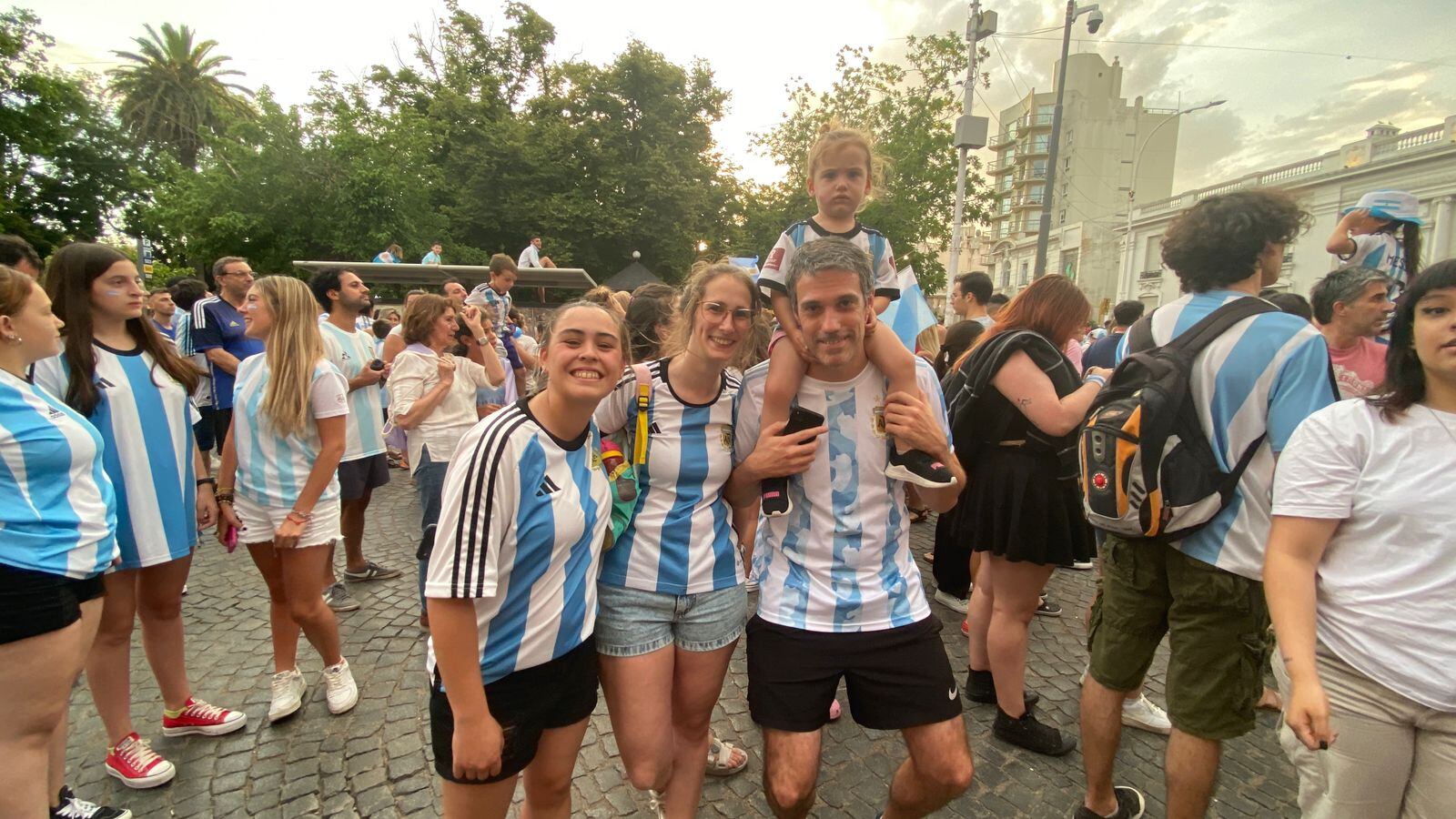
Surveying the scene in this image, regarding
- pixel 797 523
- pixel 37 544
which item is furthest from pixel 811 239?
pixel 37 544

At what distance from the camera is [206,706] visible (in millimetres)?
2943

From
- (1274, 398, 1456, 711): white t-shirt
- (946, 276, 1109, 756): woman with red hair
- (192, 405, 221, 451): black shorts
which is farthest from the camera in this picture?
(192, 405, 221, 451): black shorts

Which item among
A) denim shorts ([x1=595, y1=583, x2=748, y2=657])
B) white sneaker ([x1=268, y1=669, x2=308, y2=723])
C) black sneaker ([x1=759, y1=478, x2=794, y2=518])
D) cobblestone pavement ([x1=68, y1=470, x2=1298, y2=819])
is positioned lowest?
cobblestone pavement ([x1=68, y1=470, x2=1298, y2=819])

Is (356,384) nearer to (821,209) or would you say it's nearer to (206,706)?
(206,706)

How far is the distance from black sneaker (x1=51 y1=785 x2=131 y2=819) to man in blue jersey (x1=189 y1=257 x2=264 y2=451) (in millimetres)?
3806

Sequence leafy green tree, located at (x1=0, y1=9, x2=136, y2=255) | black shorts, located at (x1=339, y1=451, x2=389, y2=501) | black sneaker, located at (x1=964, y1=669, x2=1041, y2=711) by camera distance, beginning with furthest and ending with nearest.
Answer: leafy green tree, located at (x1=0, y1=9, x2=136, y2=255) < black shorts, located at (x1=339, y1=451, x2=389, y2=501) < black sneaker, located at (x1=964, y1=669, x2=1041, y2=711)

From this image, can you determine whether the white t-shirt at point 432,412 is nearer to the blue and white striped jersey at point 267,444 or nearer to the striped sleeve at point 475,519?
the blue and white striped jersey at point 267,444

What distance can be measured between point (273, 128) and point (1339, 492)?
966 inches

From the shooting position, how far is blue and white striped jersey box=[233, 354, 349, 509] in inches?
114

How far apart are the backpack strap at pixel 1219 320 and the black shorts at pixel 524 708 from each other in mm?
2293

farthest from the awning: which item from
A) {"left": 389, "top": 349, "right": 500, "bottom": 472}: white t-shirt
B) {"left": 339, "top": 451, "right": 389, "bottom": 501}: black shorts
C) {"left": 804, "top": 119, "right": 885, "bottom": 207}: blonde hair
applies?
{"left": 804, "top": 119, "right": 885, "bottom": 207}: blonde hair

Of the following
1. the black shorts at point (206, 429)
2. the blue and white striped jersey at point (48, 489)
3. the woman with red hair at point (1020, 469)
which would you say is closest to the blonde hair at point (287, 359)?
the blue and white striped jersey at point (48, 489)

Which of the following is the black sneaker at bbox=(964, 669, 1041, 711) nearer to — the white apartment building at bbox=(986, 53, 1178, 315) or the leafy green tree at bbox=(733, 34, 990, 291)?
the leafy green tree at bbox=(733, 34, 990, 291)

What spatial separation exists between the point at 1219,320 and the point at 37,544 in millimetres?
3862
